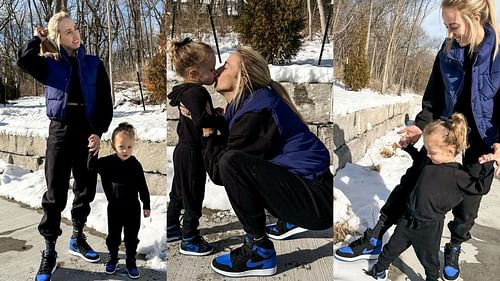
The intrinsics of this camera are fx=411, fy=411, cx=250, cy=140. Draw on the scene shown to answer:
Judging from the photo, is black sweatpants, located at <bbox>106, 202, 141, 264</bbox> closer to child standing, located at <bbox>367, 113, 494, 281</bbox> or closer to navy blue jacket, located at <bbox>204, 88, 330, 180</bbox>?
navy blue jacket, located at <bbox>204, 88, 330, 180</bbox>

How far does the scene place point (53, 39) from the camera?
1.60 metres

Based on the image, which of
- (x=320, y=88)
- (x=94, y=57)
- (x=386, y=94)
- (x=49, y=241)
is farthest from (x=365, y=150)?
(x=49, y=241)

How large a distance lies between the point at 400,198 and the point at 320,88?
744 millimetres

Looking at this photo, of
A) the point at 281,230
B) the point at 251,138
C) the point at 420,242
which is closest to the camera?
the point at 251,138

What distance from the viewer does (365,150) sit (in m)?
2.15

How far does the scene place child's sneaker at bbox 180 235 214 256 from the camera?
1.47 meters

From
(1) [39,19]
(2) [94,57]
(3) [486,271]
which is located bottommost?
(3) [486,271]

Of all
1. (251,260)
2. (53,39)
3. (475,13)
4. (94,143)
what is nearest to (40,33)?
(53,39)

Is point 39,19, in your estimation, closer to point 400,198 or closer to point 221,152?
point 221,152

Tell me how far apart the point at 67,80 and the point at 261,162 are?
859mm

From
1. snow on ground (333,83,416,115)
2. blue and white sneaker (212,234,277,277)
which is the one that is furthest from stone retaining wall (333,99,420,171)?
blue and white sneaker (212,234,277,277)

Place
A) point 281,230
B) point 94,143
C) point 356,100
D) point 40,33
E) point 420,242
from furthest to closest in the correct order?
point 356,100 → point 420,242 → point 94,143 → point 40,33 → point 281,230

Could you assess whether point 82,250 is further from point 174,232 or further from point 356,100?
point 356,100

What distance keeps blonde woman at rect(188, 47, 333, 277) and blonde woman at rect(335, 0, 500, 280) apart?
0.59 m
